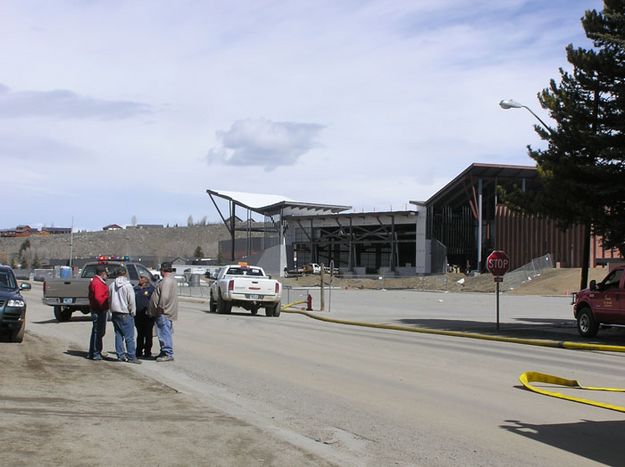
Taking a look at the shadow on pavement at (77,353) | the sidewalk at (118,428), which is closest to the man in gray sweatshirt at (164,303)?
the shadow on pavement at (77,353)

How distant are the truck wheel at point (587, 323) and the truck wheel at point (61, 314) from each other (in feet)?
50.2

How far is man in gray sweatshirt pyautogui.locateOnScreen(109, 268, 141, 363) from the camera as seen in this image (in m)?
12.8

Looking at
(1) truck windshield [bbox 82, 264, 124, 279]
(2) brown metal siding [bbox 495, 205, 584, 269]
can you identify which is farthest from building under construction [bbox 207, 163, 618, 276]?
(1) truck windshield [bbox 82, 264, 124, 279]

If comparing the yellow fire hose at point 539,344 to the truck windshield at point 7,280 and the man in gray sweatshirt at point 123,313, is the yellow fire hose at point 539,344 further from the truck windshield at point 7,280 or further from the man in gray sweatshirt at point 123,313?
the truck windshield at point 7,280

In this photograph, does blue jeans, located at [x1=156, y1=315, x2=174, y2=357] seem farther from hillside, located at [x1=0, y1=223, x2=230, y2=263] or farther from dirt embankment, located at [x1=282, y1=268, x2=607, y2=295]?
hillside, located at [x1=0, y1=223, x2=230, y2=263]

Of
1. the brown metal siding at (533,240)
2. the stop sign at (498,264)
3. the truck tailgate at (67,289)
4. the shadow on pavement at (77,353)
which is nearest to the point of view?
the shadow on pavement at (77,353)

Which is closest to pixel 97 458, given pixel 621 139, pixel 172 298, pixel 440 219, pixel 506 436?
pixel 506 436

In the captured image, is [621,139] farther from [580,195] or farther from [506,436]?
[506,436]

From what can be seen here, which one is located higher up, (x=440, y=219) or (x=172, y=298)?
(x=440, y=219)

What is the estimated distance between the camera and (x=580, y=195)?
2216 centimetres

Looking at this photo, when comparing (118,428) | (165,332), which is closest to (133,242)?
(165,332)

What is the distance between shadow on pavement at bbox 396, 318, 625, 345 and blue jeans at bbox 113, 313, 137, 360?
451 inches

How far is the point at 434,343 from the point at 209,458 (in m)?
12.6

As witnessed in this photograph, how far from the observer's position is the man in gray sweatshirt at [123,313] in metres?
12.8
